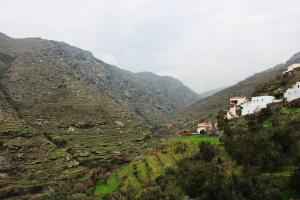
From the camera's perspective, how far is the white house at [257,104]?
7012 centimetres

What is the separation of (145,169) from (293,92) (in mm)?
28506

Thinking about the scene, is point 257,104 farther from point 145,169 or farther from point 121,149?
point 121,149

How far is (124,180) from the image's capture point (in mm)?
58594

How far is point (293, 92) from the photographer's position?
65.8 meters

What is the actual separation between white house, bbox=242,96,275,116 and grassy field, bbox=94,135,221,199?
1114 cm

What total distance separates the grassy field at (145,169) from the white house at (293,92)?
1447 centimetres

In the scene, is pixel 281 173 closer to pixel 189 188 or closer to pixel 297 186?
pixel 297 186

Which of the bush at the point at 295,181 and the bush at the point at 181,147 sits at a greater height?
the bush at the point at 181,147

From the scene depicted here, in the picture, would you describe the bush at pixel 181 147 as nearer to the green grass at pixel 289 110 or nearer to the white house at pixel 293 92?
the green grass at pixel 289 110

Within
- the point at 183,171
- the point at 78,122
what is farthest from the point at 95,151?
the point at 183,171

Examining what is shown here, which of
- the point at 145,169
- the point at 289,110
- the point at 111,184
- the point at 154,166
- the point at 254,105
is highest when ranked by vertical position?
the point at 254,105

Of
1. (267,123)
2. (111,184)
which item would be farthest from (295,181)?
(111,184)

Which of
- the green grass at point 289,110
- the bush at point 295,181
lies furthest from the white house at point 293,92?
the bush at point 295,181

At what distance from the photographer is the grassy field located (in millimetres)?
55178
